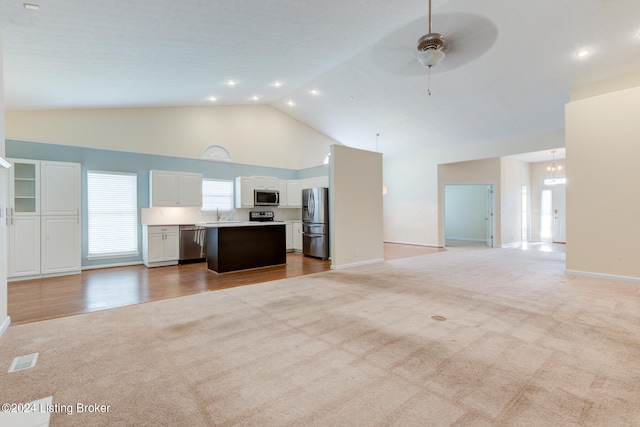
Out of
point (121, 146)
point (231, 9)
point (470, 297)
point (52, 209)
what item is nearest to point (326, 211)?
point (470, 297)

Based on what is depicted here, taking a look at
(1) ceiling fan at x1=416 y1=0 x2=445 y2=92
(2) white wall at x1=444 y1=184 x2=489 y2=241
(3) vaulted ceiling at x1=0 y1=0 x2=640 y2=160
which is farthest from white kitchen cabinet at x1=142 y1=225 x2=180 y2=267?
(2) white wall at x1=444 y1=184 x2=489 y2=241

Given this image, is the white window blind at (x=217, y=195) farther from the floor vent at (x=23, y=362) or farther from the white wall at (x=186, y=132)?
the floor vent at (x=23, y=362)

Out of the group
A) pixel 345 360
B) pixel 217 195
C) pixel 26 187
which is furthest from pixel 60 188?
pixel 345 360

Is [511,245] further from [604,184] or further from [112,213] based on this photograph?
[112,213]

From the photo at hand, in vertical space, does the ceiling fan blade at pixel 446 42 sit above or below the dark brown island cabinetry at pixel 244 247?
above

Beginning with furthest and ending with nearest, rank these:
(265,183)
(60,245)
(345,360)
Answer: (265,183) → (60,245) → (345,360)

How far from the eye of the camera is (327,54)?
17.4 ft

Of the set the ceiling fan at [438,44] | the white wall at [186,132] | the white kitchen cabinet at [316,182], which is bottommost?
the white kitchen cabinet at [316,182]

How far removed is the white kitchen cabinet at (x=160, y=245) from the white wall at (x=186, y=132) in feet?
6.19

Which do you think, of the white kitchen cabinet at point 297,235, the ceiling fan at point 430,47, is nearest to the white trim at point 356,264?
the white kitchen cabinet at point 297,235

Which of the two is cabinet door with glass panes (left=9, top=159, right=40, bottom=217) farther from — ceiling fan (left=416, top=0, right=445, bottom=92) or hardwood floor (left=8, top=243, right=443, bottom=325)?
ceiling fan (left=416, top=0, right=445, bottom=92)

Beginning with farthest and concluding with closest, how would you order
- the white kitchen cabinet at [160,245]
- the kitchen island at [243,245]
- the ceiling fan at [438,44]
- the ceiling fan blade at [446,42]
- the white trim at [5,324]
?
the white kitchen cabinet at [160,245] → the kitchen island at [243,245] → the ceiling fan blade at [446,42] → the ceiling fan at [438,44] → the white trim at [5,324]

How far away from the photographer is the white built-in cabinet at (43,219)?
4840 mm

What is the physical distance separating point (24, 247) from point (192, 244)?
275 centimetres
